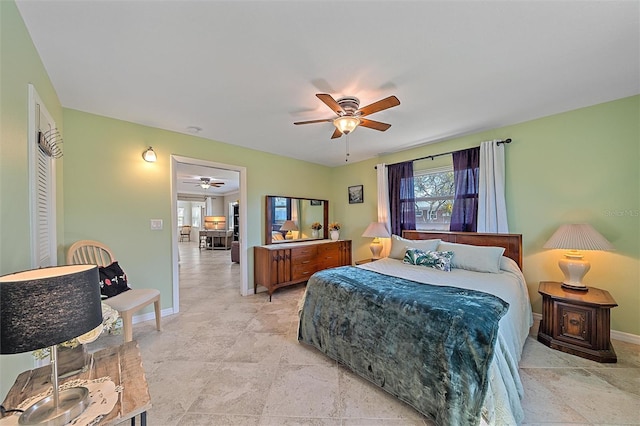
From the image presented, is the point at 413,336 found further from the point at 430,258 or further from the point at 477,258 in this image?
the point at 477,258

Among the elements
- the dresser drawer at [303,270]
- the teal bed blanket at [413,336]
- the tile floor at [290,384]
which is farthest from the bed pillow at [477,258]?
the dresser drawer at [303,270]

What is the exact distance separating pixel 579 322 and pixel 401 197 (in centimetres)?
256

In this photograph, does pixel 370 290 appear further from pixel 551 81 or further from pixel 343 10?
pixel 551 81

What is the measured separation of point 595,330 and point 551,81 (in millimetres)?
2271

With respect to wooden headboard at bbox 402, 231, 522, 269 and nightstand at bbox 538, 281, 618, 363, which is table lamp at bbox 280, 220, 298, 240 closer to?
wooden headboard at bbox 402, 231, 522, 269

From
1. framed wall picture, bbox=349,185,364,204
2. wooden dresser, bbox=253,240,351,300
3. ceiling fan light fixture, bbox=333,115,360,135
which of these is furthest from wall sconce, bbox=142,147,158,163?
framed wall picture, bbox=349,185,364,204

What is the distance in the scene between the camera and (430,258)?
2949 millimetres

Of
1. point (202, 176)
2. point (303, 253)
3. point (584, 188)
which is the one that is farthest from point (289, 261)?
point (202, 176)

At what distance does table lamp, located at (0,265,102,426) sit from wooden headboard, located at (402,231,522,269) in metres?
3.77

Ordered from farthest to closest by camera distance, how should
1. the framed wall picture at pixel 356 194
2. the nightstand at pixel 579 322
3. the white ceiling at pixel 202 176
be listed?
the white ceiling at pixel 202 176 < the framed wall picture at pixel 356 194 < the nightstand at pixel 579 322

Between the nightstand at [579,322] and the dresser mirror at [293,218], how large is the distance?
3.64m

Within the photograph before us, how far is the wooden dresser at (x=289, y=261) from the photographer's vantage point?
381 cm

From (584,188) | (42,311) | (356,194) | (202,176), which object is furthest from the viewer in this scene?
(202,176)

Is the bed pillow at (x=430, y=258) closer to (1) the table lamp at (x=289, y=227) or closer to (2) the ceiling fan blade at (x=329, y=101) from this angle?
(2) the ceiling fan blade at (x=329, y=101)
